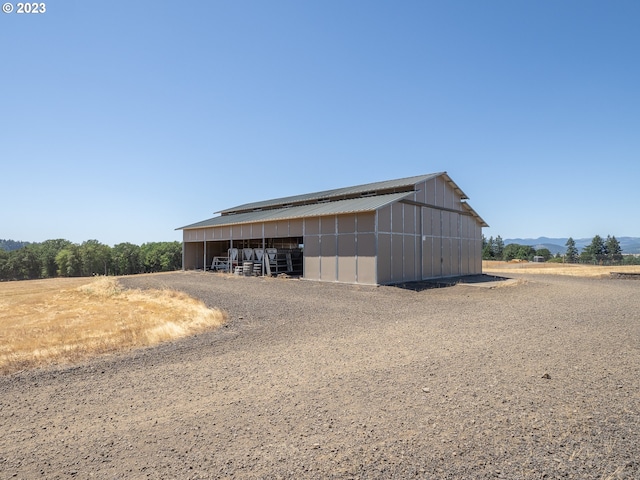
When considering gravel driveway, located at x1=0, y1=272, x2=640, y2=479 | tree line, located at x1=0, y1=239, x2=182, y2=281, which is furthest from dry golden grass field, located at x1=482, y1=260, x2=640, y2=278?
tree line, located at x1=0, y1=239, x2=182, y2=281

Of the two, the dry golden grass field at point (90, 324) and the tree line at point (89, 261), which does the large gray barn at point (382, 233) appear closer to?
the dry golden grass field at point (90, 324)

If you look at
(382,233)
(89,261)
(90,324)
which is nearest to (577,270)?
(382,233)

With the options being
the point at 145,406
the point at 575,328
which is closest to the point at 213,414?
the point at 145,406

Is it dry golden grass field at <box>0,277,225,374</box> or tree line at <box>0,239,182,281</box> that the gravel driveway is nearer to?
dry golden grass field at <box>0,277,225,374</box>

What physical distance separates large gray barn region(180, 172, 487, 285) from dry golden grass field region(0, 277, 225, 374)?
9344 mm

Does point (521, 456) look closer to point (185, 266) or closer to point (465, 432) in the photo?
point (465, 432)

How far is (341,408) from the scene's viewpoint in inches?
189

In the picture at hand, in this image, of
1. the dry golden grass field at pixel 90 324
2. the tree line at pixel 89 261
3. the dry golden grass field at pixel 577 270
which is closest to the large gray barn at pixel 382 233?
the dry golden grass field at pixel 90 324

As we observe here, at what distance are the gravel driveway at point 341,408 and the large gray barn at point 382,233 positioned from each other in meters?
11.8

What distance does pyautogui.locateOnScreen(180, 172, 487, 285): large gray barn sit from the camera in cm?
2111

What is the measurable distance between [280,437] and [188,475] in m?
1.05

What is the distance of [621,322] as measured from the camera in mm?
10398

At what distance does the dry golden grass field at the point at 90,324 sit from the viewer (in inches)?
313

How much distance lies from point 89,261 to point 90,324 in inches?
3358
